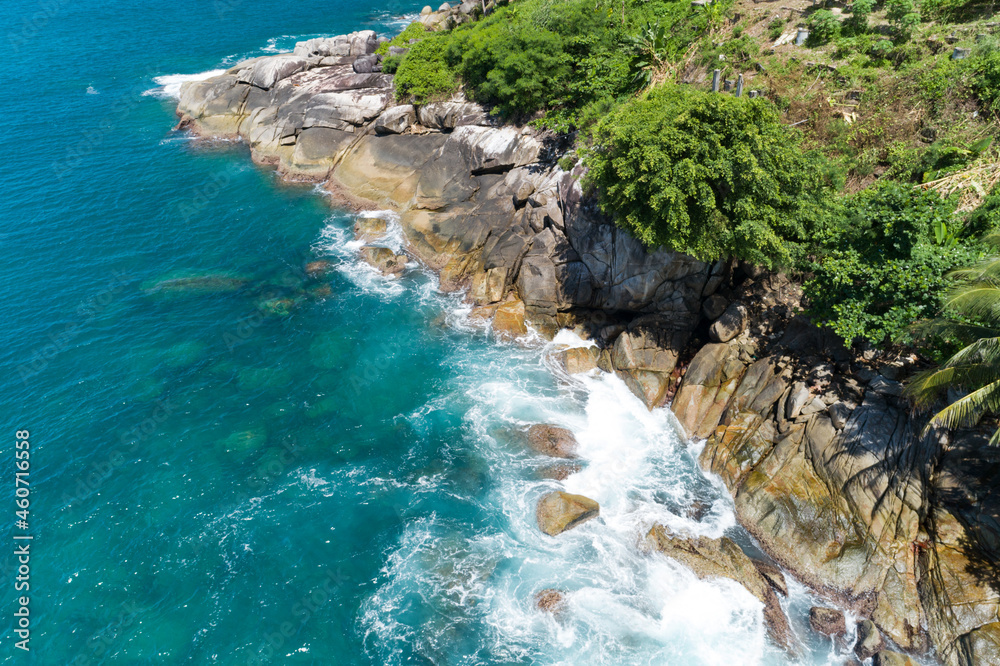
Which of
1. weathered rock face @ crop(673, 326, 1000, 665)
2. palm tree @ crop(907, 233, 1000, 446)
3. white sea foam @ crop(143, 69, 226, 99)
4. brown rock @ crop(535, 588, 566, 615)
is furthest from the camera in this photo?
white sea foam @ crop(143, 69, 226, 99)

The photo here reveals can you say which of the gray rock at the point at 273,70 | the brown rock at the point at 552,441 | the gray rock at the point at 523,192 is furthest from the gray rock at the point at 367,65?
the brown rock at the point at 552,441

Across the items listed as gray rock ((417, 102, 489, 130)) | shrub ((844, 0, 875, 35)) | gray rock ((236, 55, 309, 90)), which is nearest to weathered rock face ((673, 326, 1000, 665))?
shrub ((844, 0, 875, 35))

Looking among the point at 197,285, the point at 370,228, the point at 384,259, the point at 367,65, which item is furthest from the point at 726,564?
the point at 367,65

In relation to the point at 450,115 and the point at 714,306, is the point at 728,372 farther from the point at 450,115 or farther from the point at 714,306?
the point at 450,115

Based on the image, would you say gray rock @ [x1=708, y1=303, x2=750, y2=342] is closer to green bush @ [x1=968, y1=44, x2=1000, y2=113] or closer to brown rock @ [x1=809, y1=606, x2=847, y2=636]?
brown rock @ [x1=809, y1=606, x2=847, y2=636]

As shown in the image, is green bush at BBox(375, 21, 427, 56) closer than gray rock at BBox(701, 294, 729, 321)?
No

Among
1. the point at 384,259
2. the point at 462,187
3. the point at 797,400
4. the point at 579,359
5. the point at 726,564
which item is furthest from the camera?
the point at 462,187
